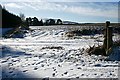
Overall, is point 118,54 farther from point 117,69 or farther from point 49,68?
point 49,68

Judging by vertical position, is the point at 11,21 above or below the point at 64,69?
above

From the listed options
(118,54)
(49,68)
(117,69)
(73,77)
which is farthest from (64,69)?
(118,54)

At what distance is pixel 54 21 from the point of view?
6266 cm

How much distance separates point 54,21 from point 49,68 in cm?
5492

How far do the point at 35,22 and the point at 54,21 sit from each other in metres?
6.16

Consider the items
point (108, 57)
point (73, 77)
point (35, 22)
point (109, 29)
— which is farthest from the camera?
point (35, 22)

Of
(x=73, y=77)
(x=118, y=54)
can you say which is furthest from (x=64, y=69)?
(x=118, y=54)

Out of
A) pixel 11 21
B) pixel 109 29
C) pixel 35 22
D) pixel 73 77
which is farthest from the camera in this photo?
pixel 35 22

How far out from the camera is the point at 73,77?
22.4 feet

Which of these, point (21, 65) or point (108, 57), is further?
point (108, 57)

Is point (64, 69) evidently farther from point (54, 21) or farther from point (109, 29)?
point (54, 21)

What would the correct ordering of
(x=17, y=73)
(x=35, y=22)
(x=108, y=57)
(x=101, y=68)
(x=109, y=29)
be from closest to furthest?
(x=17, y=73) < (x=101, y=68) < (x=108, y=57) < (x=109, y=29) < (x=35, y=22)

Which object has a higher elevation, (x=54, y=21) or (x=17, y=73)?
(x=54, y=21)

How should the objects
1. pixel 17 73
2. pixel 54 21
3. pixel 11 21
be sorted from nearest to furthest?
pixel 17 73 < pixel 11 21 < pixel 54 21
